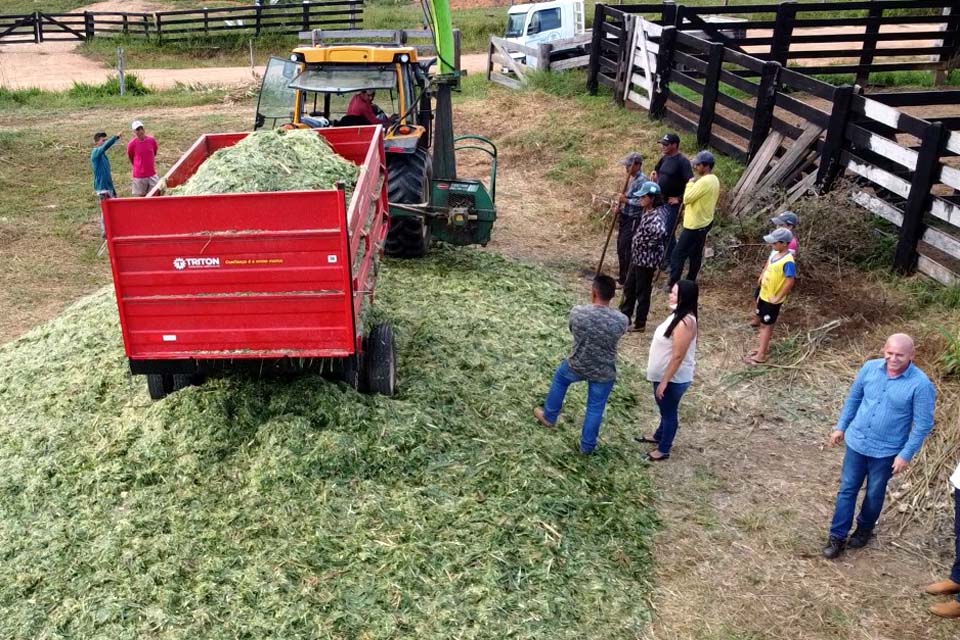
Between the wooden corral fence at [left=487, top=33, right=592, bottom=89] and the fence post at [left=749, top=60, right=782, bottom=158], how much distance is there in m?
7.16

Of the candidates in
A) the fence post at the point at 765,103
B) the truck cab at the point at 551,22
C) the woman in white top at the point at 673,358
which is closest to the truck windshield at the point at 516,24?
the truck cab at the point at 551,22

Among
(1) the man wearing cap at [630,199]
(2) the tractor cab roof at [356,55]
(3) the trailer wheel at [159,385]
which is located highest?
(2) the tractor cab roof at [356,55]

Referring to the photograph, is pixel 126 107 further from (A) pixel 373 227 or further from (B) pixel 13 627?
(B) pixel 13 627

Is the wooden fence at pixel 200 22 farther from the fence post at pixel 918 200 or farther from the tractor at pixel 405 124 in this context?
the fence post at pixel 918 200

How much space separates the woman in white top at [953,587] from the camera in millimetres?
5168

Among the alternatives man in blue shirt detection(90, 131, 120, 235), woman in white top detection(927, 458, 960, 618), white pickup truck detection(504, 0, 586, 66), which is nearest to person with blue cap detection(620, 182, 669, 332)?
woman in white top detection(927, 458, 960, 618)

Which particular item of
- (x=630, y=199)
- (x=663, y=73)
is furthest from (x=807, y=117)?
(x=663, y=73)

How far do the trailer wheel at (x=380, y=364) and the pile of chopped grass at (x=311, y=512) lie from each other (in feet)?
0.58

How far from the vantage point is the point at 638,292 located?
898 cm

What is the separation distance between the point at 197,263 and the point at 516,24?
57.5 ft

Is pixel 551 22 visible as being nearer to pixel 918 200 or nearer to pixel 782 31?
pixel 782 31

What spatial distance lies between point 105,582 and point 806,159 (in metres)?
9.19

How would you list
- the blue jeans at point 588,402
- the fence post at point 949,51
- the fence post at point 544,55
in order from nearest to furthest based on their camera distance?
the blue jeans at point 588,402
the fence post at point 949,51
the fence post at point 544,55

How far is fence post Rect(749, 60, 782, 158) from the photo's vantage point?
11336mm
